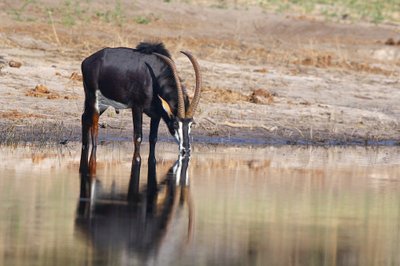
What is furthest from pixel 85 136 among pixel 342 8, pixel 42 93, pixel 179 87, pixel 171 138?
pixel 342 8

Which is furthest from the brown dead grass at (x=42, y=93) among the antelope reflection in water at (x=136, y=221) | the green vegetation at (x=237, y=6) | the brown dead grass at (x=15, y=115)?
the antelope reflection in water at (x=136, y=221)

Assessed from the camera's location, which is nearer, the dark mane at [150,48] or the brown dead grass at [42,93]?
the dark mane at [150,48]

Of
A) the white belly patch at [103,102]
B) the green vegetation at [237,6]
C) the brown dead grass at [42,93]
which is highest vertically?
the green vegetation at [237,6]

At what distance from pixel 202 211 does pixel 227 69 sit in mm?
11262

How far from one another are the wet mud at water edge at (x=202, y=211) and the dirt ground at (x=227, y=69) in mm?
2263

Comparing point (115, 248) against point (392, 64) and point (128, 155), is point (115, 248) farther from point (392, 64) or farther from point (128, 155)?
point (392, 64)

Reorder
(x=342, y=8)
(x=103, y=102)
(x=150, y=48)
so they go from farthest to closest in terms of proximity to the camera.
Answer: (x=342, y=8)
(x=103, y=102)
(x=150, y=48)

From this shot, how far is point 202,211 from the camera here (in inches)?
453

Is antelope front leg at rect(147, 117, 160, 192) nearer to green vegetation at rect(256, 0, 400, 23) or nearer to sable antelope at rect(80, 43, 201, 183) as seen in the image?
sable antelope at rect(80, 43, 201, 183)

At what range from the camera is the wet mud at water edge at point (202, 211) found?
944 centimetres

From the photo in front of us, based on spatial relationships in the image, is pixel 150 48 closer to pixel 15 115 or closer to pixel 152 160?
pixel 152 160

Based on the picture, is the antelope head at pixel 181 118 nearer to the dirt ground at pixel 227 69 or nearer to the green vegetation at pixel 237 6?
the dirt ground at pixel 227 69

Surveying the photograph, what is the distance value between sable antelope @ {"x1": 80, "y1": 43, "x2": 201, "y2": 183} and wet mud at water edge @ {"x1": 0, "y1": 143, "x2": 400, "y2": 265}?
1.46ft

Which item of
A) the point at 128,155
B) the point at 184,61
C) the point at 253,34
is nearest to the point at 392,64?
the point at 253,34
